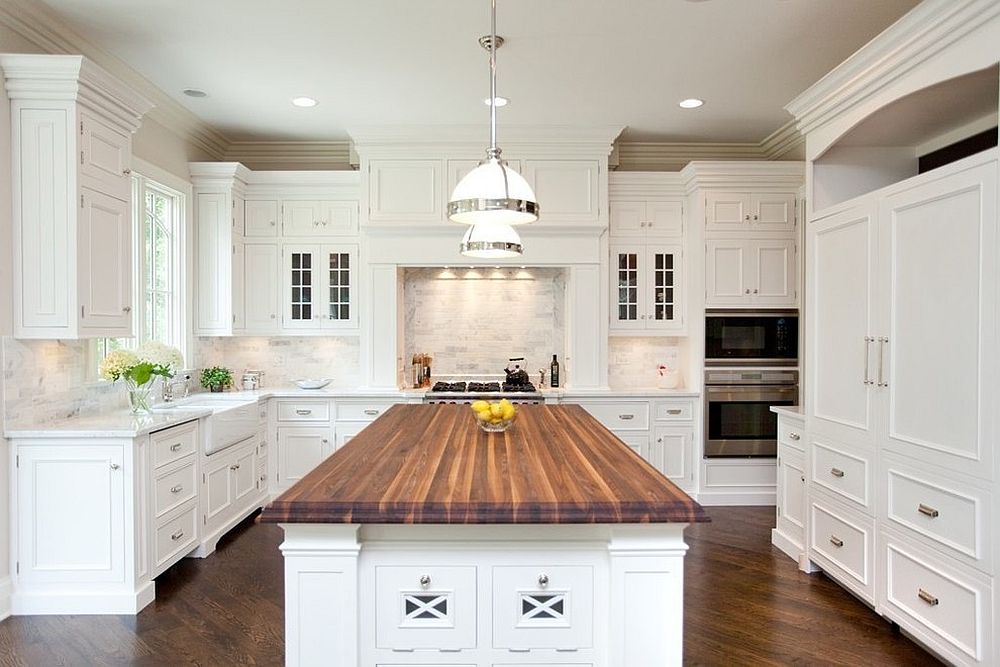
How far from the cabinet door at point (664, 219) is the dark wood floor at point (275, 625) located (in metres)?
Result: 2.71

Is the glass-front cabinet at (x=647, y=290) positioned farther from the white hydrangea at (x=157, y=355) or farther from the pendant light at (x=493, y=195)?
the white hydrangea at (x=157, y=355)

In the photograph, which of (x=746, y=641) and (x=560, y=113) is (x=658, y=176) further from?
(x=746, y=641)

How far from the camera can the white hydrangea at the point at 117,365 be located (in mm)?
3314

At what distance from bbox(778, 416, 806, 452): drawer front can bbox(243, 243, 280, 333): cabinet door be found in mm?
4092

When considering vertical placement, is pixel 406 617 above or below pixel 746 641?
above

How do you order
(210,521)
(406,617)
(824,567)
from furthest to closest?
(210,521) < (824,567) < (406,617)

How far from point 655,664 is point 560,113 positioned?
397 cm

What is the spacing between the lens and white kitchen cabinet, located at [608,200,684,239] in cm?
525

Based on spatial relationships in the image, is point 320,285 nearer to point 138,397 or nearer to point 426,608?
point 138,397

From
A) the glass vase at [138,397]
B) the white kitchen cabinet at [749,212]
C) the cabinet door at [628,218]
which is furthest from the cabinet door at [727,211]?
the glass vase at [138,397]

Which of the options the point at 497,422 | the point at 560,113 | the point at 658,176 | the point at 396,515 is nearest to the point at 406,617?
the point at 396,515

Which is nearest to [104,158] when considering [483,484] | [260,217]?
[260,217]

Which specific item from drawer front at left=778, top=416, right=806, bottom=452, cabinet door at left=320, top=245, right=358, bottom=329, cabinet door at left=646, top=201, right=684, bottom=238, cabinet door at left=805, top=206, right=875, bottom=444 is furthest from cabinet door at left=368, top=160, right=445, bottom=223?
drawer front at left=778, top=416, right=806, bottom=452

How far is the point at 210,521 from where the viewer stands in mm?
3951
